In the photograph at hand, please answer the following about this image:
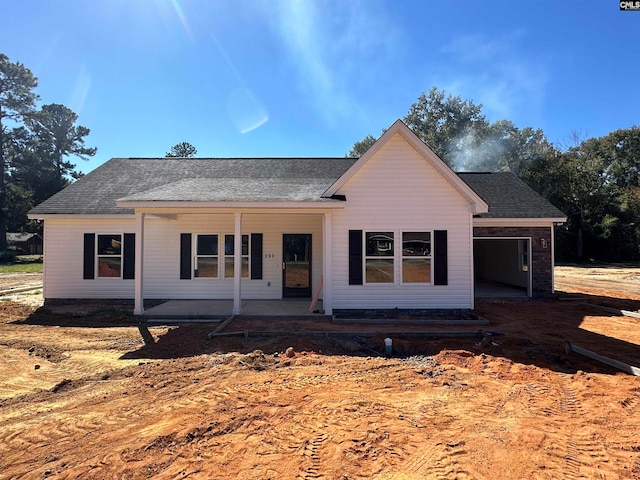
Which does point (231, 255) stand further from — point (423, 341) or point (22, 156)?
point (22, 156)

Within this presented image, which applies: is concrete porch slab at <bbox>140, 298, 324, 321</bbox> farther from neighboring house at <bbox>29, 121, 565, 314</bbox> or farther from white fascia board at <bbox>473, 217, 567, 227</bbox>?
white fascia board at <bbox>473, 217, 567, 227</bbox>

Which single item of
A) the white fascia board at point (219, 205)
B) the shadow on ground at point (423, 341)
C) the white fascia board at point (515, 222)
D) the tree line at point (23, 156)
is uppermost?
the tree line at point (23, 156)

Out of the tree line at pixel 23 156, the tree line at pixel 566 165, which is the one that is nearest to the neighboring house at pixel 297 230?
the tree line at pixel 566 165

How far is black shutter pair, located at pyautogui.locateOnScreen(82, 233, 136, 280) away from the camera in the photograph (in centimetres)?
1155

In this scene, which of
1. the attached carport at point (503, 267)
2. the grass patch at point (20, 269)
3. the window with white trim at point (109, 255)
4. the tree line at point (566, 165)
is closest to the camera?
the window with white trim at point (109, 255)

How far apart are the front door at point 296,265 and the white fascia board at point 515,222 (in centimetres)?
631

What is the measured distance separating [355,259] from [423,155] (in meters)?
3.52

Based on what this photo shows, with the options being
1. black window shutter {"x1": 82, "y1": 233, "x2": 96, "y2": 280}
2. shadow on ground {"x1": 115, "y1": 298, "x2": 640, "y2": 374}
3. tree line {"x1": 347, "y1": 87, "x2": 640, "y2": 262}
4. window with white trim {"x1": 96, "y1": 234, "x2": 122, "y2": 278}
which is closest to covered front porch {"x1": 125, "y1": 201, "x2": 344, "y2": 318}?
window with white trim {"x1": 96, "y1": 234, "x2": 122, "y2": 278}

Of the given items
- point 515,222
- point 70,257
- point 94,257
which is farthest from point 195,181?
point 515,222

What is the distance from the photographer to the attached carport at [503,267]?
1364cm

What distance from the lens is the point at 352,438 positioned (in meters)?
3.62

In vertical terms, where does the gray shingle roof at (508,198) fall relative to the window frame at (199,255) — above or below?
above

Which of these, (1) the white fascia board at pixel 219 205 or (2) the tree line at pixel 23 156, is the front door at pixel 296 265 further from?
(2) the tree line at pixel 23 156

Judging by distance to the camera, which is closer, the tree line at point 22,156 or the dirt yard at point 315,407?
the dirt yard at point 315,407
